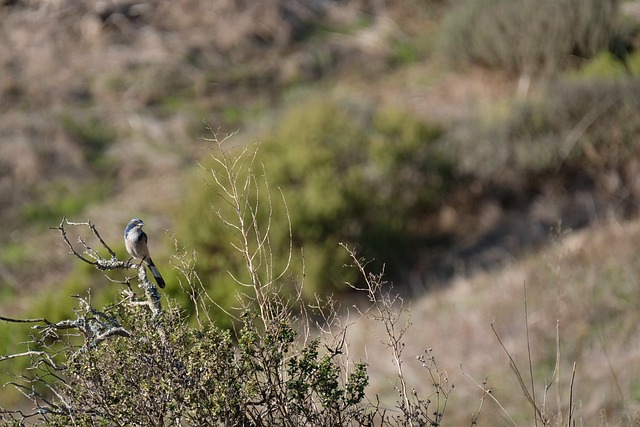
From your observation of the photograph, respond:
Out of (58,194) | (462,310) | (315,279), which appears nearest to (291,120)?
(315,279)

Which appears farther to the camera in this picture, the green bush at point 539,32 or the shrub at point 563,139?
the green bush at point 539,32

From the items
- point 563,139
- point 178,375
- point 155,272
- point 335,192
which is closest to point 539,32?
point 563,139

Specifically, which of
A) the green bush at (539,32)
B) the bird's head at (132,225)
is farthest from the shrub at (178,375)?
the green bush at (539,32)

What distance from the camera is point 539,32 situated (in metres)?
13.6

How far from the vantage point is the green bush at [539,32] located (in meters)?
13.5

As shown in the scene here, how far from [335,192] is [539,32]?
545 cm

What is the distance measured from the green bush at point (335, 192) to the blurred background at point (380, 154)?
0.03m

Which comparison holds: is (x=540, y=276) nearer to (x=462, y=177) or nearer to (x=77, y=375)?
(x=462, y=177)

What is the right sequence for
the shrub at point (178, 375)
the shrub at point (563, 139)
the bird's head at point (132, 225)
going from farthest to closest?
1. the shrub at point (563, 139)
2. the bird's head at point (132, 225)
3. the shrub at point (178, 375)

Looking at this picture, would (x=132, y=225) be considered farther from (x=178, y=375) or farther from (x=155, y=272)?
(x=178, y=375)

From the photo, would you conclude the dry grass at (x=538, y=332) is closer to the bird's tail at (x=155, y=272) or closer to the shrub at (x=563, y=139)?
the shrub at (x=563, y=139)

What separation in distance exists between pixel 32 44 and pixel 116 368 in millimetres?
15300

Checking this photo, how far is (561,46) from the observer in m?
13.4

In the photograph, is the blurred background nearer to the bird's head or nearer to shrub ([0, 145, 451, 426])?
the bird's head
